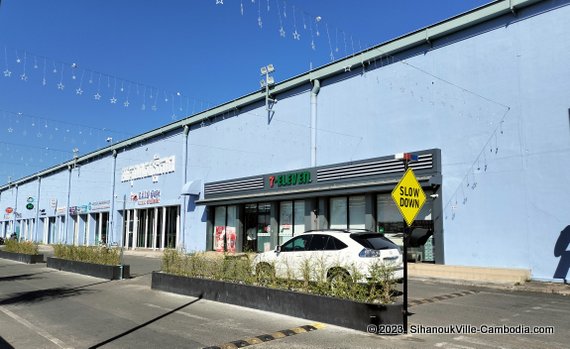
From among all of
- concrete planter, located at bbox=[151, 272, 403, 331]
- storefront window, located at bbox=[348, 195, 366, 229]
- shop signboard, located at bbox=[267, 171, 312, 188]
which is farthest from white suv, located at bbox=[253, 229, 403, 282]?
shop signboard, located at bbox=[267, 171, 312, 188]

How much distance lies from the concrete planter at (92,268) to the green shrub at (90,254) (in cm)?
27

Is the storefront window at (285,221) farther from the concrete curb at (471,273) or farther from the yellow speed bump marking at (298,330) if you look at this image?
the yellow speed bump marking at (298,330)

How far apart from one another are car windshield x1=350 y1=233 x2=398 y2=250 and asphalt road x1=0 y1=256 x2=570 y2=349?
4.77 ft

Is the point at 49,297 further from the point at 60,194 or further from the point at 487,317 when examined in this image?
the point at 60,194

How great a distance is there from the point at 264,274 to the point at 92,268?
984 centimetres

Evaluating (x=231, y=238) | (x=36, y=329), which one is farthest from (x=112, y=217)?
(x=36, y=329)

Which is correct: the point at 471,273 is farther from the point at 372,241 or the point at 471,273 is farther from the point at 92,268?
the point at 92,268

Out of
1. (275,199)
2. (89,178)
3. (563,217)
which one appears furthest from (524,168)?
(89,178)

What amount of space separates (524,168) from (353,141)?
770cm

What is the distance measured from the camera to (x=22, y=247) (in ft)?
90.6

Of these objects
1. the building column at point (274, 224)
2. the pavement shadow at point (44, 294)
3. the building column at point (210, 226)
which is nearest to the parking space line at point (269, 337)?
the pavement shadow at point (44, 294)

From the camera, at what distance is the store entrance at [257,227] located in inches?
1045

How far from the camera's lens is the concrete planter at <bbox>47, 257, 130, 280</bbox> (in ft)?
56.0

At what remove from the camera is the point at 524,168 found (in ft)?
52.4
